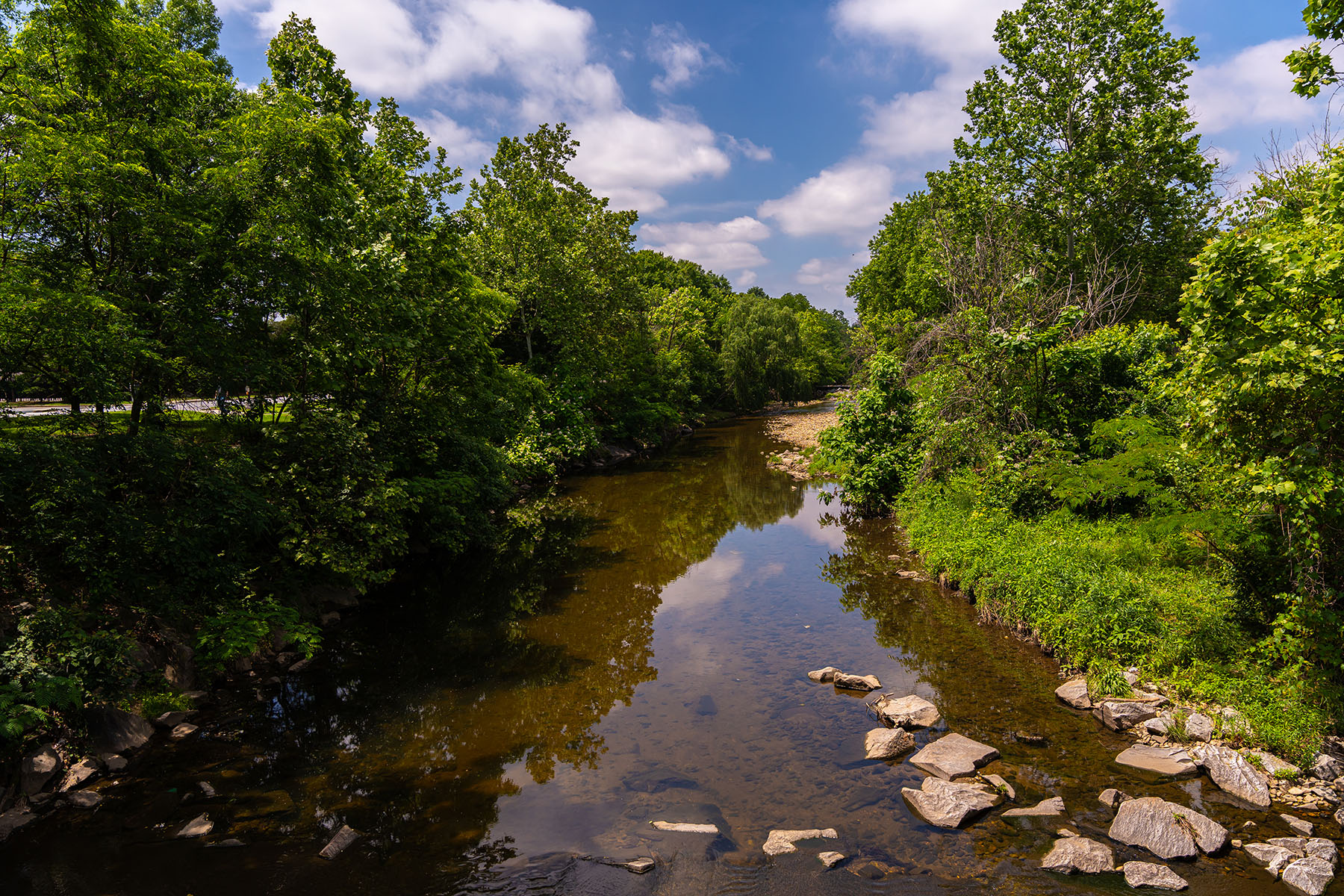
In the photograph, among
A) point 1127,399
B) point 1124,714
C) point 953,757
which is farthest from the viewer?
point 1127,399

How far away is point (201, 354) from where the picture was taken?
10.3 m

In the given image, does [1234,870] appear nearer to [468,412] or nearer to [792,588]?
[792,588]

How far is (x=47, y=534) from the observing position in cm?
834

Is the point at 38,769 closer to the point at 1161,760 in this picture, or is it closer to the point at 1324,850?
the point at 1161,760

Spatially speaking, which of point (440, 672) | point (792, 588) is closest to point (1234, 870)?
point (792, 588)

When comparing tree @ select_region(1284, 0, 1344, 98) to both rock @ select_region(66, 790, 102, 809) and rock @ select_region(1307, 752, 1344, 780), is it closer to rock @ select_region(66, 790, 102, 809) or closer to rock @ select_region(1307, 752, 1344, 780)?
rock @ select_region(1307, 752, 1344, 780)

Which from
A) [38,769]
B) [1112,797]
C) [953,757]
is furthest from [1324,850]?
[38,769]

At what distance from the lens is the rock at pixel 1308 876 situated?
548cm

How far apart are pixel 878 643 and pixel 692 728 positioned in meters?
4.59

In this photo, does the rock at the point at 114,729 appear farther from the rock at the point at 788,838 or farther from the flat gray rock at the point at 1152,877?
the flat gray rock at the point at 1152,877

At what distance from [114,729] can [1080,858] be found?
1168 cm

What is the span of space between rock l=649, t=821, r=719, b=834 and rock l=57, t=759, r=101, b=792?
6963 mm

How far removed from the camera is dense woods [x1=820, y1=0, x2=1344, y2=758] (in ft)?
22.8

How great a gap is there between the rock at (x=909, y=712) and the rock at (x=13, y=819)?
10598 mm
